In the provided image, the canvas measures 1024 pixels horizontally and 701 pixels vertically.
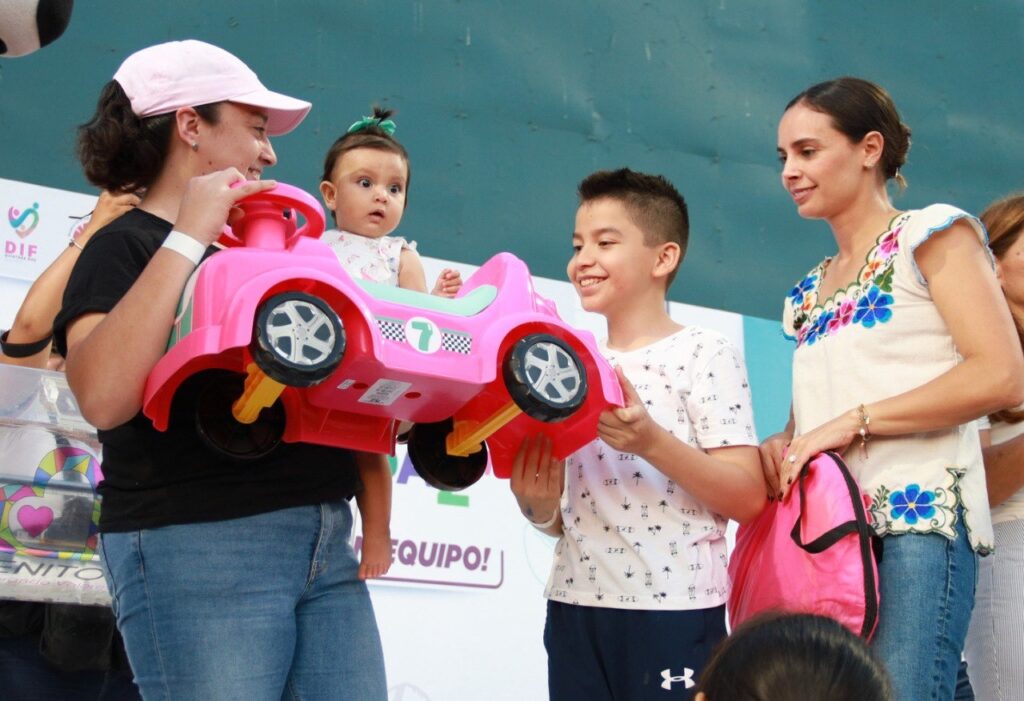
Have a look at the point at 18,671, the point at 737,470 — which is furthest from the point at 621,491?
the point at 18,671

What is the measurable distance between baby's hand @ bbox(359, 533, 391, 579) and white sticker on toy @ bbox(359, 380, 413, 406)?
32 cm

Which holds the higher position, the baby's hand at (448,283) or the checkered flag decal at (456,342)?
the baby's hand at (448,283)

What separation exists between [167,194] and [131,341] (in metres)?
0.36

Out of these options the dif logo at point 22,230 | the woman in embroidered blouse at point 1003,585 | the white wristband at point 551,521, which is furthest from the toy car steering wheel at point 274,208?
the dif logo at point 22,230

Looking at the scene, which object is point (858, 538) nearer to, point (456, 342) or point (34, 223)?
point (456, 342)

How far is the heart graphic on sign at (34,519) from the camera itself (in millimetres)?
2031

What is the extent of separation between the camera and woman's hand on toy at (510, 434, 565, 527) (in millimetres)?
1660

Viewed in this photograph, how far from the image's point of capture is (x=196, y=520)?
Result: 1.42 metres

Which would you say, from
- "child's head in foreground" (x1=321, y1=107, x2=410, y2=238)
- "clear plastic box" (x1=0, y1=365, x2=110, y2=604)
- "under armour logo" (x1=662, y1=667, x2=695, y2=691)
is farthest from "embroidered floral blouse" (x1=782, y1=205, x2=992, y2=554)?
"clear plastic box" (x1=0, y1=365, x2=110, y2=604)

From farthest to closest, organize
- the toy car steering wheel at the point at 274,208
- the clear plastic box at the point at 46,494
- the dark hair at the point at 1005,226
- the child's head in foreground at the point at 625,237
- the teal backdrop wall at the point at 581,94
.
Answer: the teal backdrop wall at the point at 581,94 < the dark hair at the point at 1005,226 < the child's head in foreground at the point at 625,237 < the clear plastic box at the point at 46,494 < the toy car steering wheel at the point at 274,208

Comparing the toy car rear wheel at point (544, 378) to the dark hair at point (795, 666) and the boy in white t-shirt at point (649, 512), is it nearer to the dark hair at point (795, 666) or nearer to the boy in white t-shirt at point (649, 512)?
the boy in white t-shirt at point (649, 512)

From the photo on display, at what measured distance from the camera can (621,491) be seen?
6.26ft

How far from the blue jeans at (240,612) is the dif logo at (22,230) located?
1.45 meters

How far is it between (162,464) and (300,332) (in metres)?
0.32
